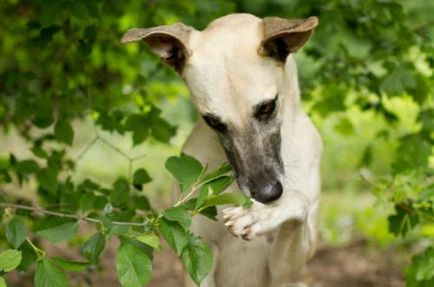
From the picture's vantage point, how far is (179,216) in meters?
3.10

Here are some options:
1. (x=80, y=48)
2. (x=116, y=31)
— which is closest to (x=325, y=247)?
(x=116, y=31)

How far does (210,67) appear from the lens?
361cm

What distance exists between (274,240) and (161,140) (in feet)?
3.41

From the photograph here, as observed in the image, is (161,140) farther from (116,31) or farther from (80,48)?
(116,31)

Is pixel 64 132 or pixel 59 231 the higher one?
pixel 59 231

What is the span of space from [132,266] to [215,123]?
0.74 meters

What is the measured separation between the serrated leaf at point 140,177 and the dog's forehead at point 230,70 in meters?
0.90

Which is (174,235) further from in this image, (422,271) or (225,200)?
(422,271)

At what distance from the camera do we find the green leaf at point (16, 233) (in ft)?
11.1

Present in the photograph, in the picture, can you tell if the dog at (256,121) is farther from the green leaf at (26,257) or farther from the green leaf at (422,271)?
the green leaf at (26,257)

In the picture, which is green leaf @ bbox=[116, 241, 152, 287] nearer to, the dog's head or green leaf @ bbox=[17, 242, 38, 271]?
the dog's head

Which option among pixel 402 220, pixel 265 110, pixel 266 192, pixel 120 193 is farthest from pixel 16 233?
pixel 402 220

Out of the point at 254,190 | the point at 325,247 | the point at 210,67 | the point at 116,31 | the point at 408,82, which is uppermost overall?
the point at 210,67

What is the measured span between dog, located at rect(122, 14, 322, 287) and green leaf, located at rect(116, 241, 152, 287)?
36 centimetres
